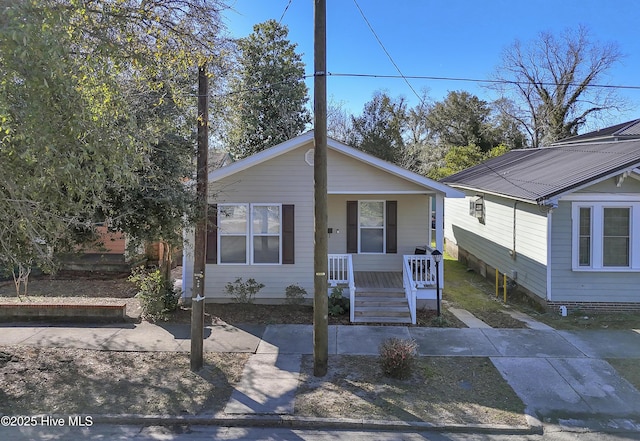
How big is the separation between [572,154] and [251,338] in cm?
1165

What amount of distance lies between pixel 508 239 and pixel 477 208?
317 centimetres

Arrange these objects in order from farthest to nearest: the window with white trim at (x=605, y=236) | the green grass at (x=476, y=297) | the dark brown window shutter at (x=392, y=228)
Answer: the dark brown window shutter at (x=392, y=228), the window with white trim at (x=605, y=236), the green grass at (x=476, y=297)

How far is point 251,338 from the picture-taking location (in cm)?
874

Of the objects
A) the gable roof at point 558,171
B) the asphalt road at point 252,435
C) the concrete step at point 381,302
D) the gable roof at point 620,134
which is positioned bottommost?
the asphalt road at point 252,435

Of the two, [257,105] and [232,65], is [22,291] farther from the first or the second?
[257,105]

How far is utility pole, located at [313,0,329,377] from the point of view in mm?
6586

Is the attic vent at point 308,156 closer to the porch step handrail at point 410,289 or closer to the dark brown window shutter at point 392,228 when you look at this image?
the dark brown window shutter at point 392,228

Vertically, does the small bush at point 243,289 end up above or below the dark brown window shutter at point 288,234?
below

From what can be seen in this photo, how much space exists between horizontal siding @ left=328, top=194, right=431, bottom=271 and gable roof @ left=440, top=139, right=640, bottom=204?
2.32 m

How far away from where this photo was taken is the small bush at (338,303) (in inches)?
404

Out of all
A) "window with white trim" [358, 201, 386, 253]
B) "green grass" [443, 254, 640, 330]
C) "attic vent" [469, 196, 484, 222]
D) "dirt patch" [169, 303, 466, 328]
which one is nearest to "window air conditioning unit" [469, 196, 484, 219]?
"attic vent" [469, 196, 484, 222]

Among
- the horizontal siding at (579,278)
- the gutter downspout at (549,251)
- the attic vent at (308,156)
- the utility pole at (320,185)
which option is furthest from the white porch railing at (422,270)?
the utility pole at (320,185)

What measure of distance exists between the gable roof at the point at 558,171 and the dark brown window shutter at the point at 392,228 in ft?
9.77

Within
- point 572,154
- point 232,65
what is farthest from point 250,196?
point 572,154
